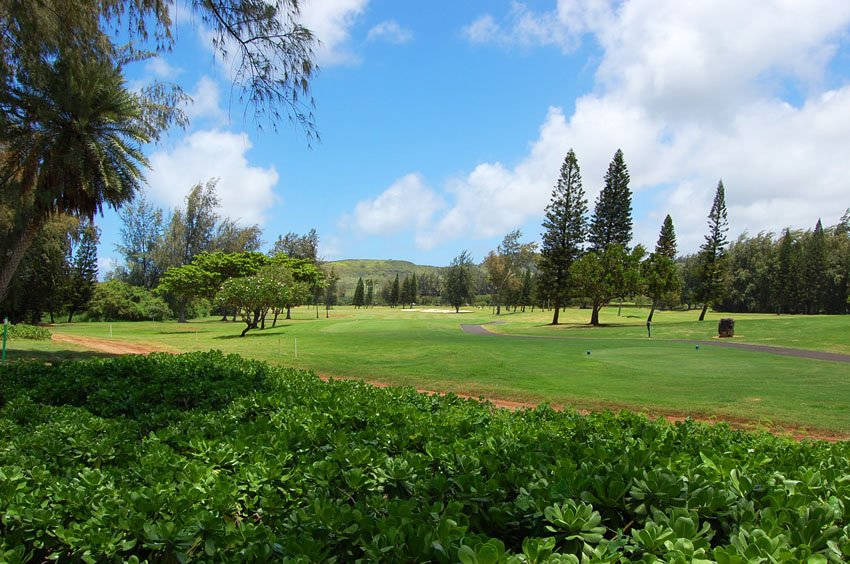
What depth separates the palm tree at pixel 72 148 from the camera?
1484cm

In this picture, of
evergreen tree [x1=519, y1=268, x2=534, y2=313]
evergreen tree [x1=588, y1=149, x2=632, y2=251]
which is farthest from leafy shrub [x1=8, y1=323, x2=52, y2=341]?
evergreen tree [x1=519, y1=268, x2=534, y2=313]

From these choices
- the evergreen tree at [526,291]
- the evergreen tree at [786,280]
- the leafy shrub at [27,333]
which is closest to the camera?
the leafy shrub at [27,333]

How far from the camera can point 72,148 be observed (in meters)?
15.9

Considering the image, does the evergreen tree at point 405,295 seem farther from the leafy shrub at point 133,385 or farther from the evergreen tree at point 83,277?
the leafy shrub at point 133,385

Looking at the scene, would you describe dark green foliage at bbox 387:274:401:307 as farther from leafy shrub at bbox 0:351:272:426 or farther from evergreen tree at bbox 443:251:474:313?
leafy shrub at bbox 0:351:272:426

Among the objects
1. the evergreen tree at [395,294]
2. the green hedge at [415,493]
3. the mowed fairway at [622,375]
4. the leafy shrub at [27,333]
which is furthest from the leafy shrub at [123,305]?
the evergreen tree at [395,294]

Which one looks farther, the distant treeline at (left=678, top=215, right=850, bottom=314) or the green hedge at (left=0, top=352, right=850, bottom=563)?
the distant treeline at (left=678, top=215, right=850, bottom=314)

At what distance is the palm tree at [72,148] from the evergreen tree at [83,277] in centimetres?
4155

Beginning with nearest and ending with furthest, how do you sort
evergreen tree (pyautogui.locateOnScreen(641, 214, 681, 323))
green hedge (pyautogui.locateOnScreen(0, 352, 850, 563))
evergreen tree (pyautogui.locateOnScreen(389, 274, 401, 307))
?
green hedge (pyautogui.locateOnScreen(0, 352, 850, 563))
evergreen tree (pyautogui.locateOnScreen(641, 214, 681, 323))
evergreen tree (pyautogui.locateOnScreen(389, 274, 401, 307))

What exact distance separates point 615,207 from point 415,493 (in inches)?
2508

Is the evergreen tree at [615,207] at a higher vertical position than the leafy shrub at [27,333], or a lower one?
higher

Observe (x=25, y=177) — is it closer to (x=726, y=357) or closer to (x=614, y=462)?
(x=614, y=462)

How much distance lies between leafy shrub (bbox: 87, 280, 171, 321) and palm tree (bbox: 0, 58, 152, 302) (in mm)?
40918

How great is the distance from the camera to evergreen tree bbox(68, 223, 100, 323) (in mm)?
52969
